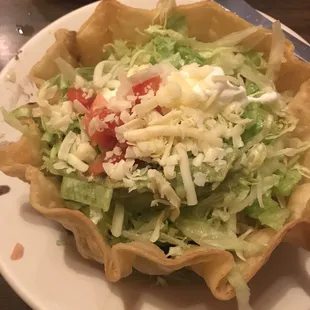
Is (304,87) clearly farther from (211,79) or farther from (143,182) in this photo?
(143,182)

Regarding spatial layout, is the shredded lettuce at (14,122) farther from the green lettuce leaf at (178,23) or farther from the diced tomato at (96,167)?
the green lettuce leaf at (178,23)

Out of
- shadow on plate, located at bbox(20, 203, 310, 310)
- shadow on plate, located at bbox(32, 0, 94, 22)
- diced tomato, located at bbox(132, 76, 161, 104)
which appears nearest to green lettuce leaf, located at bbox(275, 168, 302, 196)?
shadow on plate, located at bbox(20, 203, 310, 310)

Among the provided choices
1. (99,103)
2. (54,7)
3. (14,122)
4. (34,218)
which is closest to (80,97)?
(99,103)

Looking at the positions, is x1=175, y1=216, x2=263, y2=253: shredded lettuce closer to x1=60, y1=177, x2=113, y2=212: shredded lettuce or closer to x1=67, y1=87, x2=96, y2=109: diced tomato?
x1=60, y1=177, x2=113, y2=212: shredded lettuce

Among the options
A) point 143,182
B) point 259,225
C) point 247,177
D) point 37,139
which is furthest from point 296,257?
point 37,139

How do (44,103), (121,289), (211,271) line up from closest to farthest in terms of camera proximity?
1. (211,271)
2. (121,289)
3. (44,103)

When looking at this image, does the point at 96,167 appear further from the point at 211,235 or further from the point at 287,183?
the point at 287,183
